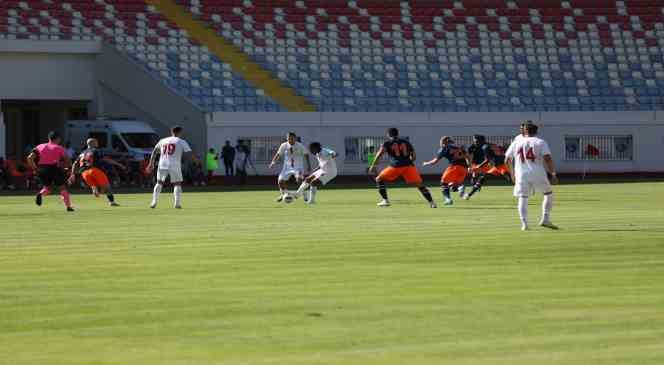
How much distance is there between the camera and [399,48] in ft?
196

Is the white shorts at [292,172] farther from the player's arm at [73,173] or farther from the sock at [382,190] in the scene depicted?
the player's arm at [73,173]

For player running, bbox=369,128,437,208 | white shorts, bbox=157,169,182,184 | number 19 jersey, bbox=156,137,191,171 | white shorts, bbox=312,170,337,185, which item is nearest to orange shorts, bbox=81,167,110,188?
white shorts, bbox=157,169,182,184

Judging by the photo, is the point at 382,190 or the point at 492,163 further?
the point at 492,163

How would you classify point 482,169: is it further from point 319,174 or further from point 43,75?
point 43,75

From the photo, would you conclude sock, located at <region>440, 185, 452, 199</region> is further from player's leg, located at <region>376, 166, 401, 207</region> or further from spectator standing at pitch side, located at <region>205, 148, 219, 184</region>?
spectator standing at pitch side, located at <region>205, 148, 219, 184</region>

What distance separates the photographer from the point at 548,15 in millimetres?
63062

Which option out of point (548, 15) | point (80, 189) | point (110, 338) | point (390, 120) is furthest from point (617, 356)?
point (548, 15)

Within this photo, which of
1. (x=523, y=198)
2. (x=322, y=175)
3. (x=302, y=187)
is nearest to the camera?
(x=523, y=198)

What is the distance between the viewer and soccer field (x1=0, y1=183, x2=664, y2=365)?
31.2ft

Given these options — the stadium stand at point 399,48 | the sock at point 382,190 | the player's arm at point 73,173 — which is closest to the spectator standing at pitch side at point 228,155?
the stadium stand at point 399,48

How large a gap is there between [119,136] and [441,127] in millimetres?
12670

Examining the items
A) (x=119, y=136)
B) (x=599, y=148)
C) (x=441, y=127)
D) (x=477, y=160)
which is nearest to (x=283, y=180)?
(x=477, y=160)

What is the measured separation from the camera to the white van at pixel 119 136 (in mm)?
51375

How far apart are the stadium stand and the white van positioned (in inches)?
116
